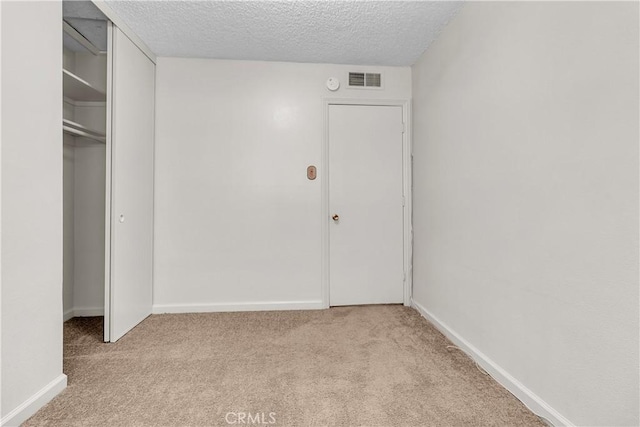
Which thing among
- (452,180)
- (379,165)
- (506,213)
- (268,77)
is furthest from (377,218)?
(268,77)

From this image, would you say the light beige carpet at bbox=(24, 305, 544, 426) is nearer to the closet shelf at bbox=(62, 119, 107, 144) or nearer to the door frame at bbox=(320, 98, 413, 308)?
the door frame at bbox=(320, 98, 413, 308)

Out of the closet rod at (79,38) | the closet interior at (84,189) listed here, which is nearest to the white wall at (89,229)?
the closet interior at (84,189)

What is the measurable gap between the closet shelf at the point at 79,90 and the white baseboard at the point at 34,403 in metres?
2.03

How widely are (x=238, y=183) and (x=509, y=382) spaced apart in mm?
2624

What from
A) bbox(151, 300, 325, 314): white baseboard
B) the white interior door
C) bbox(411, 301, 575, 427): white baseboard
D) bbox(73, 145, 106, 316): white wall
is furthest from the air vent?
bbox(73, 145, 106, 316): white wall

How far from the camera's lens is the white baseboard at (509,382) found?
142 cm

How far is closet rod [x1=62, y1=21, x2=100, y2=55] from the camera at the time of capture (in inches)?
92.6

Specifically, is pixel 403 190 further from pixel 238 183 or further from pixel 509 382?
pixel 509 382

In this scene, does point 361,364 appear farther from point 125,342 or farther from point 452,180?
point 125,342

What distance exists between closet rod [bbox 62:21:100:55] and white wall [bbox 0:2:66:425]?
927 millimetres

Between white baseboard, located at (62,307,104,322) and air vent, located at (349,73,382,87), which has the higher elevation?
air vent, located at (349,73,382,87)

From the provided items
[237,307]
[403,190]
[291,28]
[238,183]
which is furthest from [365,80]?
[237,307]

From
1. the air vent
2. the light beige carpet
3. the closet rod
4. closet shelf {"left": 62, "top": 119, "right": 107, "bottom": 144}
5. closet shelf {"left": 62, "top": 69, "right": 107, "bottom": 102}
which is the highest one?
the closet rod

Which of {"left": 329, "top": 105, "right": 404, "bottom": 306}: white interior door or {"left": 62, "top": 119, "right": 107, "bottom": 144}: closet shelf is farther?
{"left": 329, "top": 105, "right": 404, "bottom": 306}: white interior door
